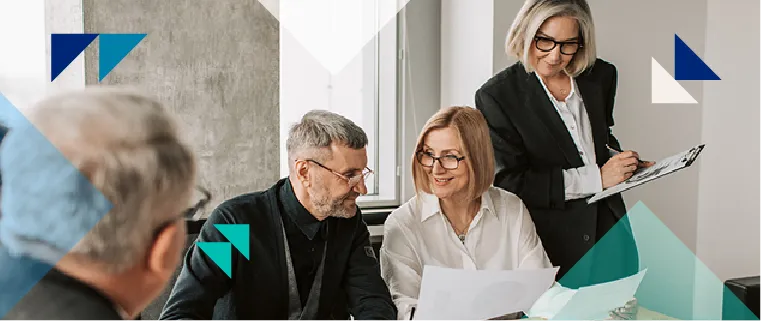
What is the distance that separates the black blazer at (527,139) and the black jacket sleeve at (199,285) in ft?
3.16

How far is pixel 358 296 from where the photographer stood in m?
1.83

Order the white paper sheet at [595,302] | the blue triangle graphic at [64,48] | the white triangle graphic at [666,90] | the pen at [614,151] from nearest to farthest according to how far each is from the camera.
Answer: the white paper sheet at [595,302] → the blue triangle graphic at [64,48] → the pen at [614,151] → the white triangle graphic at [666,90]

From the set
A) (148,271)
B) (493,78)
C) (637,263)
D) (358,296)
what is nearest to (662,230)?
(637,263)

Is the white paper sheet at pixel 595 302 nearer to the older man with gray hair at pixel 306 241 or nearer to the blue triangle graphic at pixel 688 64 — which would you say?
the older man with gray hair at pixel 306 241

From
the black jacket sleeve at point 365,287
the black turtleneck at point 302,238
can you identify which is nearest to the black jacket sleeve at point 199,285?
the black turtleneck at point 302,238

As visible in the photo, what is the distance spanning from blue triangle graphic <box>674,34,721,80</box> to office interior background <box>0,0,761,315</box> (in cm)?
2

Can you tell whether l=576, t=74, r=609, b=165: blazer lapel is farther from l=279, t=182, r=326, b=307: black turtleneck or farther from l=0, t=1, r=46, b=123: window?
→ l=0, t=1, r=46, b=123: window

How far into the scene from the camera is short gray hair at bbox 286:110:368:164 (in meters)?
1.79

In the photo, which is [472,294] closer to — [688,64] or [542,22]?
[542,22]

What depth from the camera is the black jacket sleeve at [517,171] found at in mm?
2293

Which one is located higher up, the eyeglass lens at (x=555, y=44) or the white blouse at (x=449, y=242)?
the eyeglass lens at (x=555, y=44)

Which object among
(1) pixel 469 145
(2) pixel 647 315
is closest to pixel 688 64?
(2) pixel 647 315

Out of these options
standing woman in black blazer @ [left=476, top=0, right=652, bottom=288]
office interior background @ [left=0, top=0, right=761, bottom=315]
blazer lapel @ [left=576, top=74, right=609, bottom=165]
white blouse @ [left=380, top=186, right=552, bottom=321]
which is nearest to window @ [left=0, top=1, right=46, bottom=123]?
office interior background @ [left=0, top=0, right=761, bottom=315]
